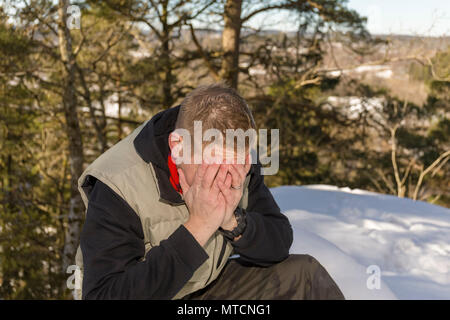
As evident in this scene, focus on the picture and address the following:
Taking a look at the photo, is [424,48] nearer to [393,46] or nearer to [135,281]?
[393,46]

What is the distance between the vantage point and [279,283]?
5.35ft

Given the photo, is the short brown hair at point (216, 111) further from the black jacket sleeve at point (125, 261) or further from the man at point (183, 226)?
the black jacket sleeve at point (125, 261)

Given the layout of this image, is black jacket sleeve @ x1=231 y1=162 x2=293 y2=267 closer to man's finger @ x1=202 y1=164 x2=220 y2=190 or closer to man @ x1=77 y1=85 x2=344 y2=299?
man @ x1=77 y1=85 x2=344 y2=299

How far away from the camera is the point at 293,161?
1220 centimetres

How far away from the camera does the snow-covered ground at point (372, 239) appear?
2.08 m

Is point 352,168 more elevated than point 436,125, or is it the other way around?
point 436,125

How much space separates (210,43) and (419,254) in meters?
7.10

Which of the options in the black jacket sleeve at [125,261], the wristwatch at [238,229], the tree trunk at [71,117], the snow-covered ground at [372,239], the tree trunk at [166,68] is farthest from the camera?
the tree trunk at [166,68]

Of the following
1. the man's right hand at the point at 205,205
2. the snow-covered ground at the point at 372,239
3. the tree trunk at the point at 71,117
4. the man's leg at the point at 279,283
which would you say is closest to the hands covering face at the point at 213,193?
the man's right hand at the point at 205,205

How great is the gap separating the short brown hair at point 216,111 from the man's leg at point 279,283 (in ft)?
2.09

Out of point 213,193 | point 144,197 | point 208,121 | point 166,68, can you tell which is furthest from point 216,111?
point 166,68

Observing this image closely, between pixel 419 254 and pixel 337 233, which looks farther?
pixel 337 233

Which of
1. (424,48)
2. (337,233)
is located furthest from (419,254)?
(424,48)
